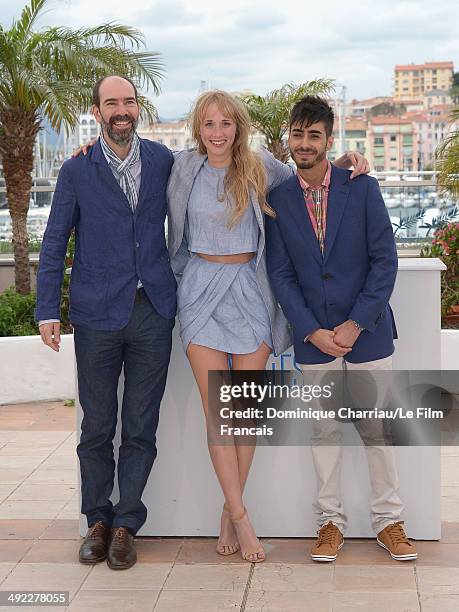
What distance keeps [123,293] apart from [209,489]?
0.93m

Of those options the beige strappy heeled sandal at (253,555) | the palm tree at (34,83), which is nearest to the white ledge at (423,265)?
the beige strappy heeled sandal at (253,555)

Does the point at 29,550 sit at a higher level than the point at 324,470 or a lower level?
lower

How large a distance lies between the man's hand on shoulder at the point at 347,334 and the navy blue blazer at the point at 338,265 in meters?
0.04

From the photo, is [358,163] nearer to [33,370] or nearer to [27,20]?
[33,370]

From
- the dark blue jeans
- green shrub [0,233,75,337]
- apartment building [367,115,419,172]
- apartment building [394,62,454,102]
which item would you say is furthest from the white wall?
apartment building [394,62,454,102]

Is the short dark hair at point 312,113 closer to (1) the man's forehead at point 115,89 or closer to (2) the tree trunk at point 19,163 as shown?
(1) the man's forehead at point 115,89

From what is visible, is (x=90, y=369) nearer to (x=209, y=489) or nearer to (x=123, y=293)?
(x=123, y=293)

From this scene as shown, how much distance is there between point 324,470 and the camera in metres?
3.79

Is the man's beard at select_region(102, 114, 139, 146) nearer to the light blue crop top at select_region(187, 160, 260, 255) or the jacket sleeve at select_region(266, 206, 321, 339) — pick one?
the light blue crop top at select_region(187, 160, 260, 255)

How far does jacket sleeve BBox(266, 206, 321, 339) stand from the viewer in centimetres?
358

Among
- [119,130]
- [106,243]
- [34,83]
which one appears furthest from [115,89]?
[34,83]

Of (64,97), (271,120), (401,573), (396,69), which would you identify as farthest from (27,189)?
(396,69)

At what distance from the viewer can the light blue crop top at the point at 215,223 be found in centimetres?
362

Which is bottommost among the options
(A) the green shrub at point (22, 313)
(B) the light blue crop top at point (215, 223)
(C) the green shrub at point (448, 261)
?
(A) the green shrub at point (22, 313)
